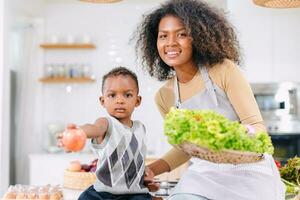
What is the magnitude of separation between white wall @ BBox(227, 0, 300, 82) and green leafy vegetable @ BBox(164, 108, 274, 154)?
10.9ft

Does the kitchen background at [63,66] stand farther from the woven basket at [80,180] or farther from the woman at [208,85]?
the woman at [208,85]

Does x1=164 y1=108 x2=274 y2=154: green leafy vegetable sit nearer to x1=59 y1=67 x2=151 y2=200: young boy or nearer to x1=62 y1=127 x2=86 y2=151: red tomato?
x1=62 y1=127 x2=86 y2=151: red tomato

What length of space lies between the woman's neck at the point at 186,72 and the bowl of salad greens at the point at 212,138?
367 mm

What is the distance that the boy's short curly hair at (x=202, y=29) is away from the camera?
1675 millimetres

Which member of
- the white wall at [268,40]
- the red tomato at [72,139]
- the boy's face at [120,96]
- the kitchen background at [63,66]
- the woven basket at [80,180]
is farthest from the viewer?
the kitchen background at [63,66]

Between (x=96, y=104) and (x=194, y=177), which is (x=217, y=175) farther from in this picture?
(x=96, y=104)

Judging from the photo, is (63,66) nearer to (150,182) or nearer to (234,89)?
(150,182)

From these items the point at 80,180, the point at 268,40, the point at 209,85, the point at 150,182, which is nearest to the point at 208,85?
the point at 209,85

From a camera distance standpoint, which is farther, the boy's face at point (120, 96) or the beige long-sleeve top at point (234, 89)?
the boy's face at point (120, 96)

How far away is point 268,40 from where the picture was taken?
464 cm

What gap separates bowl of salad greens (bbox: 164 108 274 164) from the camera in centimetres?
130

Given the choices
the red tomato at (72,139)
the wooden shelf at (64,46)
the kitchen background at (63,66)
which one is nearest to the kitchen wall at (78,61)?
the kitchen background at (63,66)

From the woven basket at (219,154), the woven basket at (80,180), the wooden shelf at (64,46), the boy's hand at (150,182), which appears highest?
the wooden shelf at (64,46)

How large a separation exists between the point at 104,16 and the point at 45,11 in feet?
2.13
